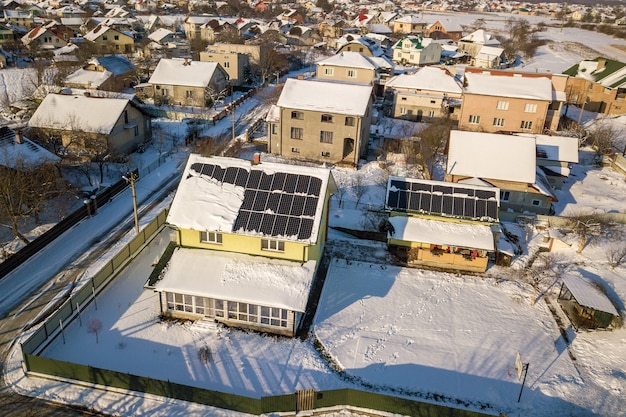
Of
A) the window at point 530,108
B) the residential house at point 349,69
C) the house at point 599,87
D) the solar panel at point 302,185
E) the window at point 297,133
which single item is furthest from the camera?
the residential house at point 349,69

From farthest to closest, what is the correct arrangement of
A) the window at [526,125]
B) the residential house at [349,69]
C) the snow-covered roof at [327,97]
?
the residential house at [349,69] < the window at [526,125] < the snow-covered roof at [327,97]

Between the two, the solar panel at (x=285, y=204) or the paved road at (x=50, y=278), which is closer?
the paved road at (x=50, y=278)

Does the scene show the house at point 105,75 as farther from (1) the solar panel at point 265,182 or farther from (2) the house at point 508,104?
(2) the house at point 508,104

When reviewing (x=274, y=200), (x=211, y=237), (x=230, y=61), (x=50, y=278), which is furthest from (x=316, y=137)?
(x=230, y=61)

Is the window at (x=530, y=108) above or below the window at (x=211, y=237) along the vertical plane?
above

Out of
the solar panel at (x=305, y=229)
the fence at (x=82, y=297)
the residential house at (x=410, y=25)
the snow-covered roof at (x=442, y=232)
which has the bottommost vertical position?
the fence at (x=82, y=297)

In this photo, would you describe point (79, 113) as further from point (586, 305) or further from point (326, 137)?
point (586, 305)

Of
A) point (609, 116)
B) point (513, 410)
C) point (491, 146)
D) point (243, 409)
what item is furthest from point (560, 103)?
point (243, 409)

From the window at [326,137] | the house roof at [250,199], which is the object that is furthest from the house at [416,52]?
the house roof at [250,199]
